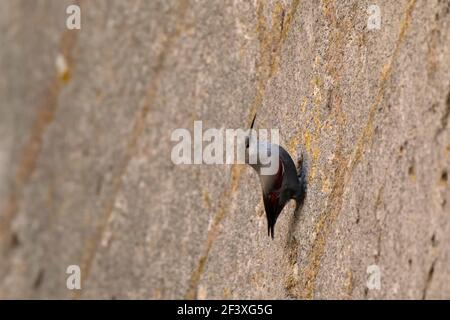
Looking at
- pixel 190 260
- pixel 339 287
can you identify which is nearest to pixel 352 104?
pixel 339 287

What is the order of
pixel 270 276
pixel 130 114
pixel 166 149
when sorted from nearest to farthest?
pixel 270 276 → pixel 166 149 → pixel 130 114

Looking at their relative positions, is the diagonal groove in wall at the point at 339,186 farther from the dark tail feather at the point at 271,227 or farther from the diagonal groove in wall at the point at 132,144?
the diagonal groove in wall at the point at 132,144


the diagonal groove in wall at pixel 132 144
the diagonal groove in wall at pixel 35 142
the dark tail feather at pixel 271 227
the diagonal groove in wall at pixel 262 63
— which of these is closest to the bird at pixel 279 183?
the dark tail feather at pixel 271 227

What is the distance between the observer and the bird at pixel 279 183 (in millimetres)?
1137

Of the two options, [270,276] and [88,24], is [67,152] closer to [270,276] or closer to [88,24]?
[88,24]

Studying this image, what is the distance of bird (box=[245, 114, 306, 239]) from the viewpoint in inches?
44.8

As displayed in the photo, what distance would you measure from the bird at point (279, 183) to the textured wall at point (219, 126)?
0.02 m

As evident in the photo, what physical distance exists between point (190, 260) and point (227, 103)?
26 centimetres

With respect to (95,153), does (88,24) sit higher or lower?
higher

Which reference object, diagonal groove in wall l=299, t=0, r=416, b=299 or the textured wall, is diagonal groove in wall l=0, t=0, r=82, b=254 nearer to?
the textured wall

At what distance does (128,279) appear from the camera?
1.72m

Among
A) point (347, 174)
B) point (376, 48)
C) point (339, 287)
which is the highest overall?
point (376, 48)

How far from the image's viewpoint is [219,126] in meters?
1.49

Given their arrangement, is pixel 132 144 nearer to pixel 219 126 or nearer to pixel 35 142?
pixel 219 126
